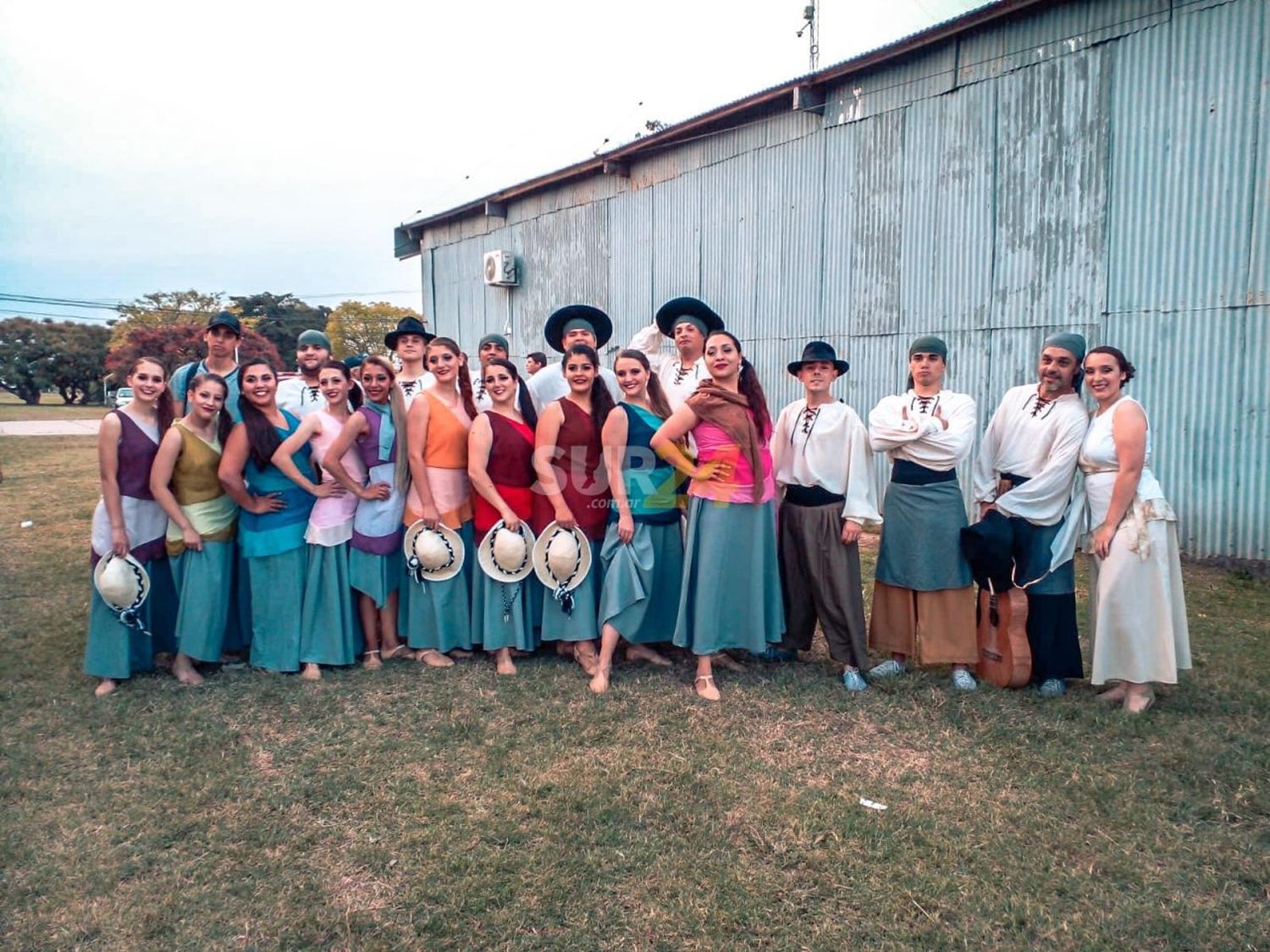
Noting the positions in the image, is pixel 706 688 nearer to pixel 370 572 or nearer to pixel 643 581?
pixel 643 581

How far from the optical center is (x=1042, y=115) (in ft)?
26.0

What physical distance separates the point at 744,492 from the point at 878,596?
1021mm

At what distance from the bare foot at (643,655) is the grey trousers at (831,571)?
0.94m

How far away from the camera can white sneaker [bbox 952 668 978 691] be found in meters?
4.39

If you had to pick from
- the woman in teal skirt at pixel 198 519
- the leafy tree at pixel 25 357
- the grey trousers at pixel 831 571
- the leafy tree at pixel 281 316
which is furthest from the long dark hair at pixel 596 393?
the leafy tree at pixel 25 357

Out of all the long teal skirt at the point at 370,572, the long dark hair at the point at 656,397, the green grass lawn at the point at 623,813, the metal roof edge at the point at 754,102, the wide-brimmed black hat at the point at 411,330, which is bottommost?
the green grass lawn at the point at 623,813

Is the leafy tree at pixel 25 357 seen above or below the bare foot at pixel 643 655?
above

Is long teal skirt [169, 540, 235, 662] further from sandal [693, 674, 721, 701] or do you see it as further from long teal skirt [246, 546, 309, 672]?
sandal [693, 674, 721, 701]

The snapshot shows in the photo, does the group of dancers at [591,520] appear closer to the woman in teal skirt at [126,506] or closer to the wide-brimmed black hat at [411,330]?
the woman in teal skirt at [126,506]

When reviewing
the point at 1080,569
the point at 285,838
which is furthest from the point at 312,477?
the point at 1080,569

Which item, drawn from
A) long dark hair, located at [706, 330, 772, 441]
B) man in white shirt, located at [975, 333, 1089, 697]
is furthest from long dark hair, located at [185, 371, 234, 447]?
man in white shirt, located at [975, 333, 1089, 697]

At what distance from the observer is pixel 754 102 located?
10.3 metres

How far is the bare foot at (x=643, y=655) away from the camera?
489 cm

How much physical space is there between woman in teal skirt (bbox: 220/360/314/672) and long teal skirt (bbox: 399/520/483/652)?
1.96 feet
